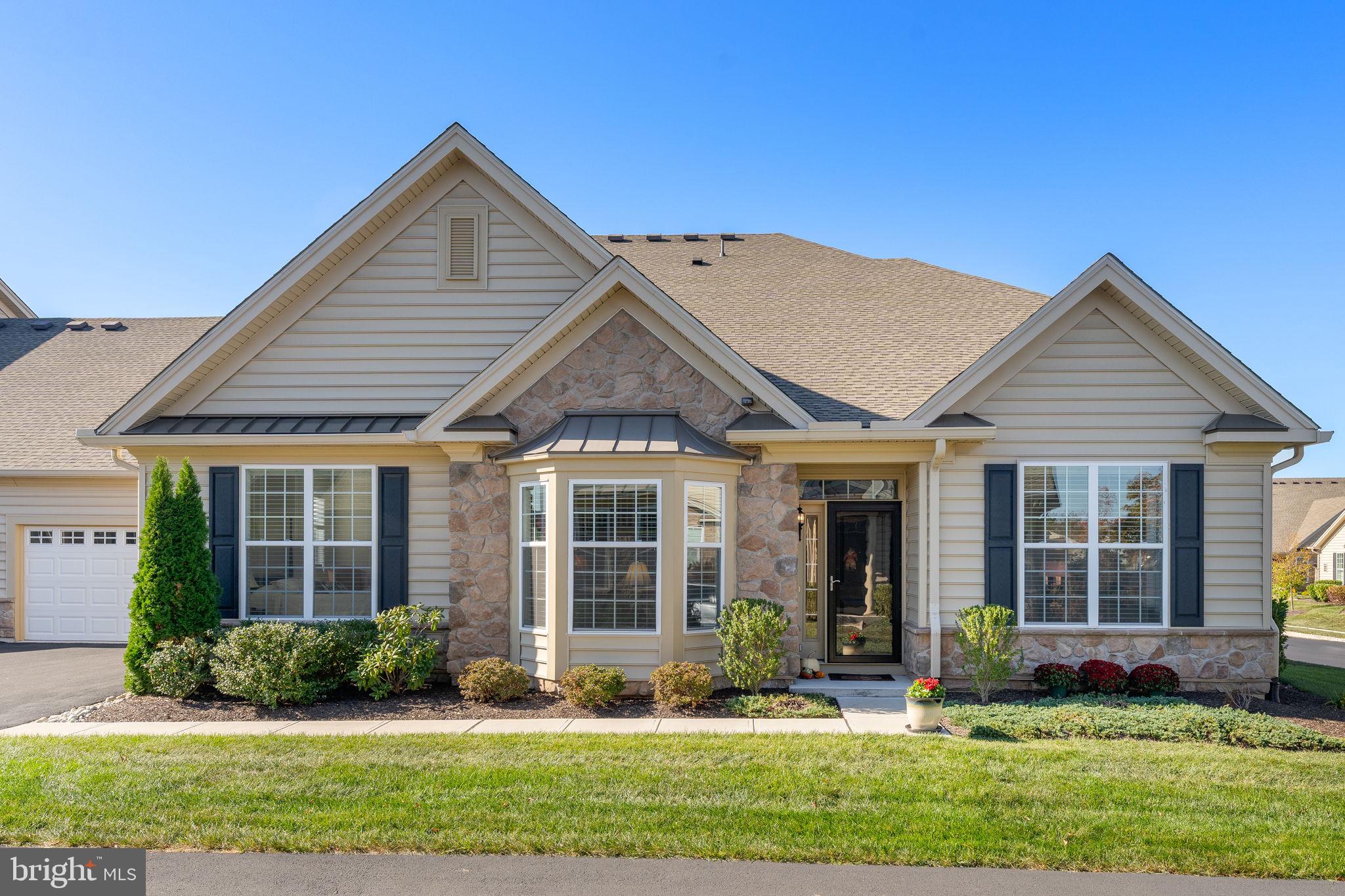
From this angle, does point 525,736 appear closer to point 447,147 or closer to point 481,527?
point 481,527

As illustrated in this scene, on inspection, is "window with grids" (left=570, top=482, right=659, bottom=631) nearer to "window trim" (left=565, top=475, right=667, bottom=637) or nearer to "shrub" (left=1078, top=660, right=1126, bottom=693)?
"window trim" (left=565, top=475, right=667, bottom=637)

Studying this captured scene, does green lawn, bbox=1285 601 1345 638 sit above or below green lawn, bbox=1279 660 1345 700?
below

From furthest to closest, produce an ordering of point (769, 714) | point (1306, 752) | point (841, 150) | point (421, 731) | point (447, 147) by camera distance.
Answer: point (841, 150), point (447, 147), point (769, 714), point (421, 731), point (1306, 752)

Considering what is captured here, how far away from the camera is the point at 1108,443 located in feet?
34.7

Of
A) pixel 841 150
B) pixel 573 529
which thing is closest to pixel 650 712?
pixel 573 529

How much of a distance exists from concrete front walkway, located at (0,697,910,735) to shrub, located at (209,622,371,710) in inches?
21.3

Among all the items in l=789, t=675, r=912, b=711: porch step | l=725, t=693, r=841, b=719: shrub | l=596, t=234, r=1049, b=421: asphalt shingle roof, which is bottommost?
l=789, t=675, r=912, b=711: porch step

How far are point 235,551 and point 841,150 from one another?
1153cm

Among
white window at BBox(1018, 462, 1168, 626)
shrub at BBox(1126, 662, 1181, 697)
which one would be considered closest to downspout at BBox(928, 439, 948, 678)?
white window at BBox(1018, 462, 1168, 626)

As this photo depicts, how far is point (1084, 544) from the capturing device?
10570 mm

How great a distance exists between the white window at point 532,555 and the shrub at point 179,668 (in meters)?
3.69

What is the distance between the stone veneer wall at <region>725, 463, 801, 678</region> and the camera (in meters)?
10.6

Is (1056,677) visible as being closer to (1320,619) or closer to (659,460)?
(659,460)

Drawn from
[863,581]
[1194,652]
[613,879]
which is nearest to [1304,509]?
[1194,652]
